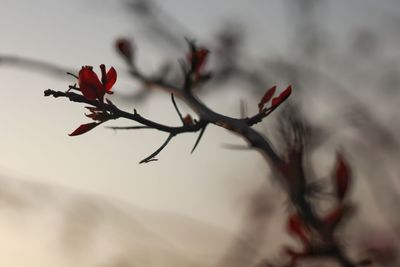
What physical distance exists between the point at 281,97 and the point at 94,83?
0.41m

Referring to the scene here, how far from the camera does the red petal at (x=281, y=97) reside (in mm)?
1064

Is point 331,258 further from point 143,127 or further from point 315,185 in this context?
point 143,127

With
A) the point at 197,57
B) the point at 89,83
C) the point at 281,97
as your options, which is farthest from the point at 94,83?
the point at 281,97

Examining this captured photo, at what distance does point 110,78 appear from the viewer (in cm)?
125

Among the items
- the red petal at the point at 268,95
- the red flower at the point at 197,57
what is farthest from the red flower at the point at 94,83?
the red petal at the point at 268,95

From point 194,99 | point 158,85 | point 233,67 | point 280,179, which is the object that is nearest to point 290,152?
point 280,179

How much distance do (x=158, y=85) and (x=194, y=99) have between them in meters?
0.35

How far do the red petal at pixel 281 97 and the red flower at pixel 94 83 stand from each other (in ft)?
1.19

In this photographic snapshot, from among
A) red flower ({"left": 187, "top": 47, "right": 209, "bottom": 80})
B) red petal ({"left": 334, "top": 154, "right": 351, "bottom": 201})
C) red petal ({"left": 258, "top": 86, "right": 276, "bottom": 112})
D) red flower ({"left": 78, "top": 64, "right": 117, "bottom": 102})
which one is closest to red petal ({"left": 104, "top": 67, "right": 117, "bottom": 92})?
red flower ({"left": 78, "top": 64, "right": 117, "bottom": 102})

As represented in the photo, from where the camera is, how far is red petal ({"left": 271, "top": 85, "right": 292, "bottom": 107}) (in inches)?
41.9

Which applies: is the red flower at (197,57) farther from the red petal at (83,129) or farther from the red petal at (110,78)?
the red petal at (83,129)

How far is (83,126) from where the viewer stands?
3.97 feet

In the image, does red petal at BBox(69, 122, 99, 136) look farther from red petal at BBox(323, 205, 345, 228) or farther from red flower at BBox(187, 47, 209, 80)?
red petal at BBox(323, 205, 345, 228)

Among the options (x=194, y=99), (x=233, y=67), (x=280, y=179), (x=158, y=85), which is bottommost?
(x=280, y=179)
